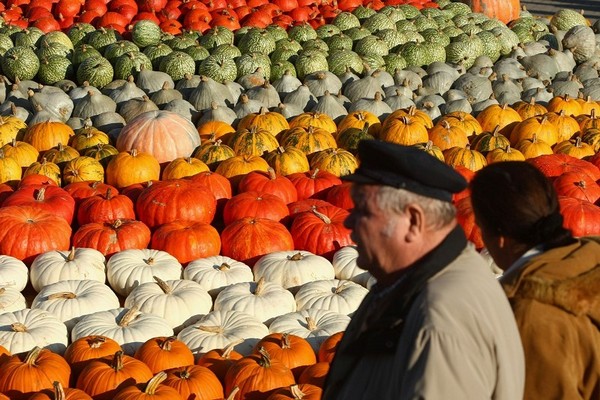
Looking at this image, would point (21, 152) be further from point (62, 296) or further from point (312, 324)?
point (312, 324)

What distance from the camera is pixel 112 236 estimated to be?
6.56 m

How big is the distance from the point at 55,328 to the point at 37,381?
74 centimetres

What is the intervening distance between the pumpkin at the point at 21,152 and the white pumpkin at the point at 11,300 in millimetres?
2312

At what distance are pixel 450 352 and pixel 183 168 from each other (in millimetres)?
5691

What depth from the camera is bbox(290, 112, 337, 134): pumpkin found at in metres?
8.88

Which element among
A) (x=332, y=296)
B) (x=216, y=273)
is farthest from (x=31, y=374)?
(x=332, y=296)

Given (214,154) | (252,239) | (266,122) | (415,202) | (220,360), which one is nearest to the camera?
(415,202)

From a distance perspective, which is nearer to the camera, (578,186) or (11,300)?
(11,300)

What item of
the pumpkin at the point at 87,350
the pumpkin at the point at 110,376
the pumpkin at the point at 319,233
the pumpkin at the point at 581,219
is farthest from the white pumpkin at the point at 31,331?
the pumpkin at the point at 581,219

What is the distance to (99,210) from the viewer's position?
697 centimetres

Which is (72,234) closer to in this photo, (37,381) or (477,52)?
(37,381)

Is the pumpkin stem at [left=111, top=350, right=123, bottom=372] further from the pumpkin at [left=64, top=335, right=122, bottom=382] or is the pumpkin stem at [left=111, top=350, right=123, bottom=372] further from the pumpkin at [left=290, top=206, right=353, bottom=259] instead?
Answer: the pumpkin at [left=290, top=206, right=353, bottom=259]

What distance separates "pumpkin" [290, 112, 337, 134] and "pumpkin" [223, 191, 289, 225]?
1786 millimetres

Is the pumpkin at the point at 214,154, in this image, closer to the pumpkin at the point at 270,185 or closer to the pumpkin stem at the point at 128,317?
the pumpkin at the point at 270,185
